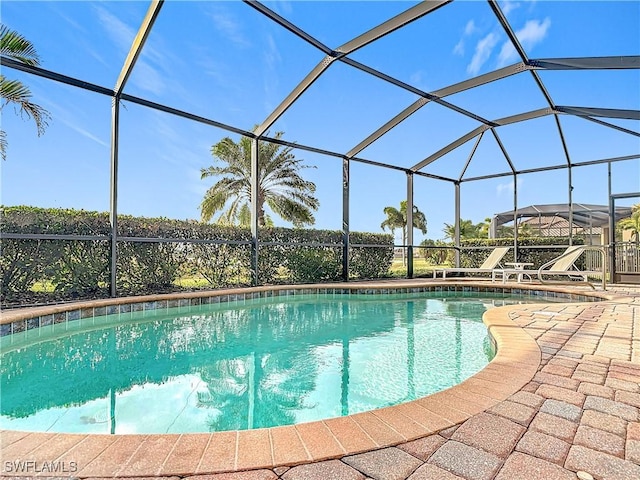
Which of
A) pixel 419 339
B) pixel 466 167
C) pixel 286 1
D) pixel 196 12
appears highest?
pixel 196 12

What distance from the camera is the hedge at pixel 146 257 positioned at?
6.24 m

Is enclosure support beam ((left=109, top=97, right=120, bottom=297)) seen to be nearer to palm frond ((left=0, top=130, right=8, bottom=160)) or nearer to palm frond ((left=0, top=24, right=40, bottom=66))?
palm frond ((left=0, top=24, right=40, bottom=66))

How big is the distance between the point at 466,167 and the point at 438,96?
503cm

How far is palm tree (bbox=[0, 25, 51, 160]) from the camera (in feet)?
19.4

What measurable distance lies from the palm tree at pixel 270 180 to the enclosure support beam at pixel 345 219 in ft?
13.5

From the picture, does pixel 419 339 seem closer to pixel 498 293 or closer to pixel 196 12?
pixel 498 293

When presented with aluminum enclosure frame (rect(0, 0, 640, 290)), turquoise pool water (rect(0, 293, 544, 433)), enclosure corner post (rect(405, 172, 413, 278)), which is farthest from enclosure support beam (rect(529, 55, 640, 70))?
enclosure corner post (rect(405, 172, 413, 278))

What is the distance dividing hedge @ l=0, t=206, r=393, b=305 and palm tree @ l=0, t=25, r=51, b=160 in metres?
1.66

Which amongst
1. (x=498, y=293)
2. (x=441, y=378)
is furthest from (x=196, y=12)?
(x=498, y=293)

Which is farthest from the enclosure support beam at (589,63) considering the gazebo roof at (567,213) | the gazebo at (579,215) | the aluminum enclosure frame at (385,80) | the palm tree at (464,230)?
the palm tree at (464,230)

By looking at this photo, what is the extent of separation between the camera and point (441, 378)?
11.5 ft

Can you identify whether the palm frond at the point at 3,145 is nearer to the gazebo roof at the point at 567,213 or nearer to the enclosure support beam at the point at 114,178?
the enclosure support beam at the point at 114,178

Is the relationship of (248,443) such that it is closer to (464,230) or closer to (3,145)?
(3,145)

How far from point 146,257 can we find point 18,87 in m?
3.77
